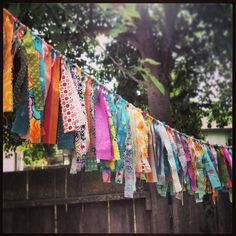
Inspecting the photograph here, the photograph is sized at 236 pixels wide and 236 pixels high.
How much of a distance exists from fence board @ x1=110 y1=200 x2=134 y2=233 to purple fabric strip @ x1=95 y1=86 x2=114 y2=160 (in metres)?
1.53

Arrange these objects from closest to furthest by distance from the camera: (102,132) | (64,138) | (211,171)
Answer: (64,138), (102,132), (211,171)

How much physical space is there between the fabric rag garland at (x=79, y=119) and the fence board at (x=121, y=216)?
0.69 m

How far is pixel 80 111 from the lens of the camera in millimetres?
1368

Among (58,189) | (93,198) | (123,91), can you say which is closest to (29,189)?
(58,189)

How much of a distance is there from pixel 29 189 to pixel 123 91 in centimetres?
110

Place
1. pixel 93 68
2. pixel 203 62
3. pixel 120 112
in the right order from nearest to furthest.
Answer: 1. pixel 120 112
2. pixel 93 68
3. pixel 203 62

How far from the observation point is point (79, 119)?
1354 millimetres

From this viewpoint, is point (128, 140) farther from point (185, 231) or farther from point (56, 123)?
point (185, 231)

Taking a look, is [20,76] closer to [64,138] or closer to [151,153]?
[64,138]

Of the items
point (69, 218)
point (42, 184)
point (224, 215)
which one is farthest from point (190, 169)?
point (42, 184)

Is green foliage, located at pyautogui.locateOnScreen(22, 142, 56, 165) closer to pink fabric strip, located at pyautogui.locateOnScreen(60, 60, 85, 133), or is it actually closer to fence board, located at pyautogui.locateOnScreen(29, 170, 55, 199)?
fence board, located at pyautogui.locateOnScreen(29, 170, 55, 199)

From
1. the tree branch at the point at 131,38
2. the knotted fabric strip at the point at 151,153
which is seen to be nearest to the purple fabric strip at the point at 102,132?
the knotted fabric strip at the point at 151,153

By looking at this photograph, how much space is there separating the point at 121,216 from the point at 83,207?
310 mm

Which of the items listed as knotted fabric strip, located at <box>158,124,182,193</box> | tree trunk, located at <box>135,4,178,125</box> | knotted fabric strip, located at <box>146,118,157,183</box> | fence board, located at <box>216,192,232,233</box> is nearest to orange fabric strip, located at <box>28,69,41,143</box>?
knotted fabric strip, located at <box>146,118,157,183</box>
